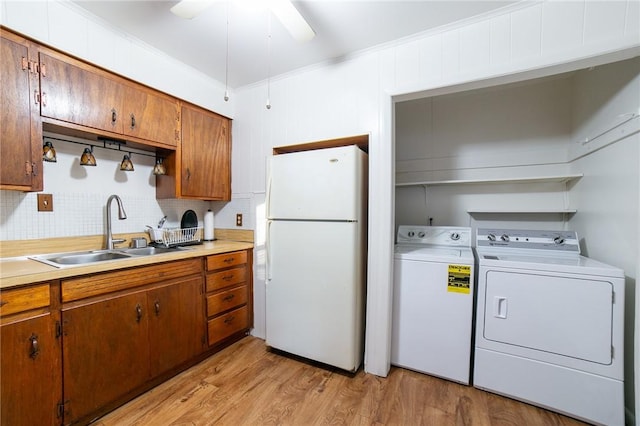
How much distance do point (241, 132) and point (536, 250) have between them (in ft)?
9.14

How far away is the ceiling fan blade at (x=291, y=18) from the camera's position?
1329 mm

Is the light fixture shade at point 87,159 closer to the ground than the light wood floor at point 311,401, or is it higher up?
higher up

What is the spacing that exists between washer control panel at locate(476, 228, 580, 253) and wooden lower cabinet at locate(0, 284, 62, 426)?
2.86 m

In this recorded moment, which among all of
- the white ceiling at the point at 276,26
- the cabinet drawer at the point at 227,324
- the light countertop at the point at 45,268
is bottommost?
the cabinet drawer at the point at 227,324

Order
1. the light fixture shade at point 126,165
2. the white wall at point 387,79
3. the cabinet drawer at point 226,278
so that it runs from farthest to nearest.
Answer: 1. the cabinet drawer at point 226,278
2. the light fixture shade at point 126,165
3. the white wall at point 387,79

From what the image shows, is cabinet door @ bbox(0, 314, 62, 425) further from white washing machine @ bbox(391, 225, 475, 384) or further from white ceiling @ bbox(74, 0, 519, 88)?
white washing machine @ bbox(391, 225, 475, 384)

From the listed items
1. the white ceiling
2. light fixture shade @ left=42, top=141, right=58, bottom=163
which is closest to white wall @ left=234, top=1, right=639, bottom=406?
the white ceiling

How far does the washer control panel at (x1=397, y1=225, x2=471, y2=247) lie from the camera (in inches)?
92.5

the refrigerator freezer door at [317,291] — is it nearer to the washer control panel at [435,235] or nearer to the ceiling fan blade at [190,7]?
the washer control panel at [435,235]

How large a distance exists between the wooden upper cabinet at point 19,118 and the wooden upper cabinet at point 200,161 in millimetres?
839

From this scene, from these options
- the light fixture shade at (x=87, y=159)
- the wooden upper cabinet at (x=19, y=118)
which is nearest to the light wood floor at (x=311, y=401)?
the wooden upper cabinet at (x=19, y=118)

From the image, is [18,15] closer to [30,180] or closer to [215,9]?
[30,180]

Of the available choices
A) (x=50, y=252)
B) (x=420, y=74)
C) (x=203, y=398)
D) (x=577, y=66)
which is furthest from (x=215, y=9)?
(x=203, y=398)

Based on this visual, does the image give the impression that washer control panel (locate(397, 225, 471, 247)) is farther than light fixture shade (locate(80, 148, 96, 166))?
Yes
